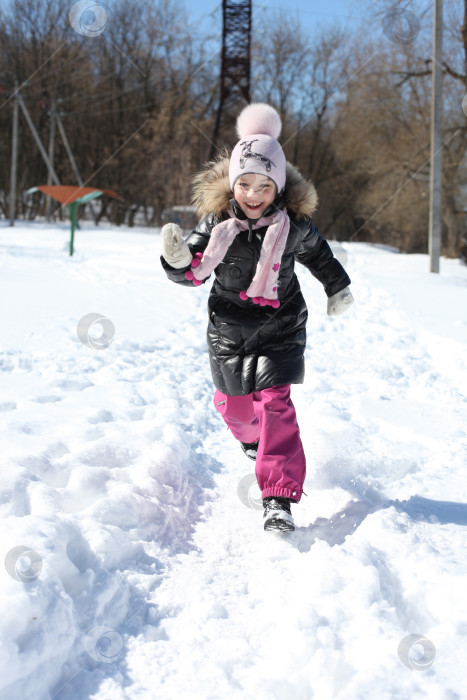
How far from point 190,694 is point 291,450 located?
119cm

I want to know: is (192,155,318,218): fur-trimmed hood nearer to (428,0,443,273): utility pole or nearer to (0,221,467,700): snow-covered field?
(0,221,467,700): snow-covered field

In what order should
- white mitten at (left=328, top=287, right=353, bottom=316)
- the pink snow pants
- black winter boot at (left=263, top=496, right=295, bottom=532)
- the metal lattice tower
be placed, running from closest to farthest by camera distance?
1. black winter boot at (left=263, top=496, right=295, bottom=532)
2. the pink snow pants
3. white mitten at (left=328, top=287, right=353, bottom=316)
4. the metal lattice tower

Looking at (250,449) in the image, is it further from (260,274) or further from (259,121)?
(259,121)

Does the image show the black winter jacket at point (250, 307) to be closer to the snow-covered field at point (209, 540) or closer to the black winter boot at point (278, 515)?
the black winter boot at point (278, 515)

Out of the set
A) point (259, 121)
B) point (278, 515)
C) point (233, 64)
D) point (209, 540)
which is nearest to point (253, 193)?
point (259, 121)

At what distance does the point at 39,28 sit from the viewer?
30516 millimetres

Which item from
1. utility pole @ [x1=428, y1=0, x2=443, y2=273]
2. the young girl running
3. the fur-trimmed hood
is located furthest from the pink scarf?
utility pole @ [x1=428, y1=0, x2=443, y2=273]

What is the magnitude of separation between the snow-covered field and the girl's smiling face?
4.15ft

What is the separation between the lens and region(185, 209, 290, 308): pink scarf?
2670mm

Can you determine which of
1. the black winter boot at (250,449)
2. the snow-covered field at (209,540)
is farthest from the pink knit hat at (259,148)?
the snow-covered field at (209,540)

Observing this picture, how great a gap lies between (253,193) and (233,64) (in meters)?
20.7

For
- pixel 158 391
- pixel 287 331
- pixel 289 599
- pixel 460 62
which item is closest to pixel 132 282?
pixel 158 391

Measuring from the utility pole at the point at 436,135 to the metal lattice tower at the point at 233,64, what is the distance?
5.68m

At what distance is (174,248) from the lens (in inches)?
104
